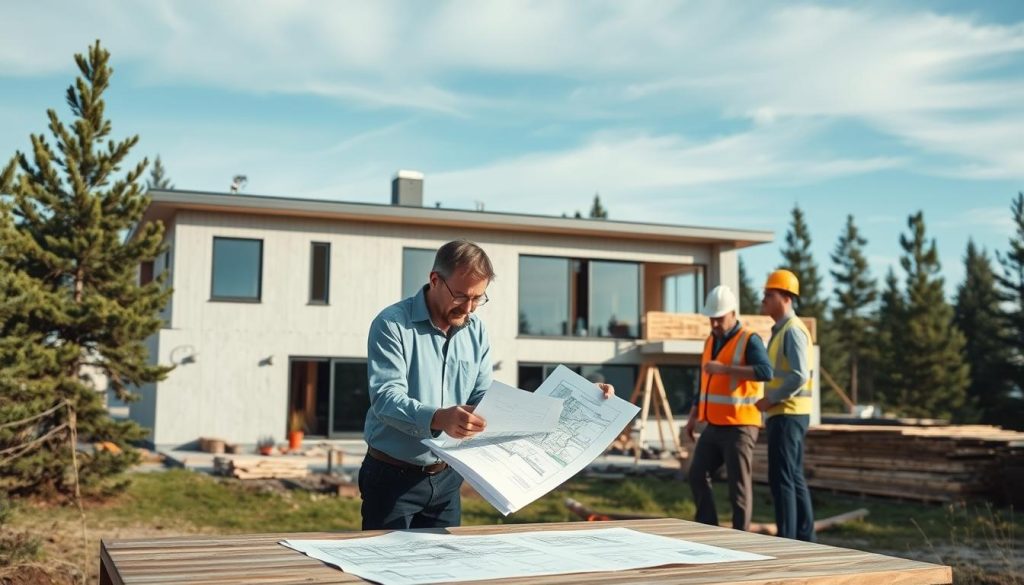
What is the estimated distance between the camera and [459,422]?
10.2 ft

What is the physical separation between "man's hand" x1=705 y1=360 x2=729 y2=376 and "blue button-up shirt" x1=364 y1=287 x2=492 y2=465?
3.62 m

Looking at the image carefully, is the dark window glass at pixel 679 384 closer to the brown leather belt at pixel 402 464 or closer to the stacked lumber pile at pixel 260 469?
the stacked lumber pile at pixel 260 469

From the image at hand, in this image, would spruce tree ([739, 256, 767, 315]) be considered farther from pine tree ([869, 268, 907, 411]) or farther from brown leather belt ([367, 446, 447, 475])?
brown leather belt ([367, 446, 447, 475])

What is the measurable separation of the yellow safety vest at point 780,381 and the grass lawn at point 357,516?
1621 millimetres

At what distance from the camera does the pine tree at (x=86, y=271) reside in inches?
446

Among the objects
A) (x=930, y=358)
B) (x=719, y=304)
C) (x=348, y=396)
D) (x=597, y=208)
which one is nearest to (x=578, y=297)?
(x=348, y=396)

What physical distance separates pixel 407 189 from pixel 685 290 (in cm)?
854

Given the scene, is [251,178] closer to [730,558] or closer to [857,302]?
[730,558]

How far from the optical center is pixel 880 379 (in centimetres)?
5447

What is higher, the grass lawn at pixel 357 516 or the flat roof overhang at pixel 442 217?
the flat roof overhang at pixel 442 217

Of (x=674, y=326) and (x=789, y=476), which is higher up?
(x=674, y=326)

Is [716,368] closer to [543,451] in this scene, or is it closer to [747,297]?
[543,451]

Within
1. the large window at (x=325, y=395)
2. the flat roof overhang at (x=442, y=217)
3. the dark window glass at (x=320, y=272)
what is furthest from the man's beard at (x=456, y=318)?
the dark window glass at (x=320, y=272)

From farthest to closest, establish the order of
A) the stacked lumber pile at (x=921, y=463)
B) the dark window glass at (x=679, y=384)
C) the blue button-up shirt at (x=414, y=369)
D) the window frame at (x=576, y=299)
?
the dark window glass at (x=679, y=384), the window frame at (x=576, y=299), the stacked lumber pile at (x=921, y=463), the blue button-up shirt at (x=414, y=369)
